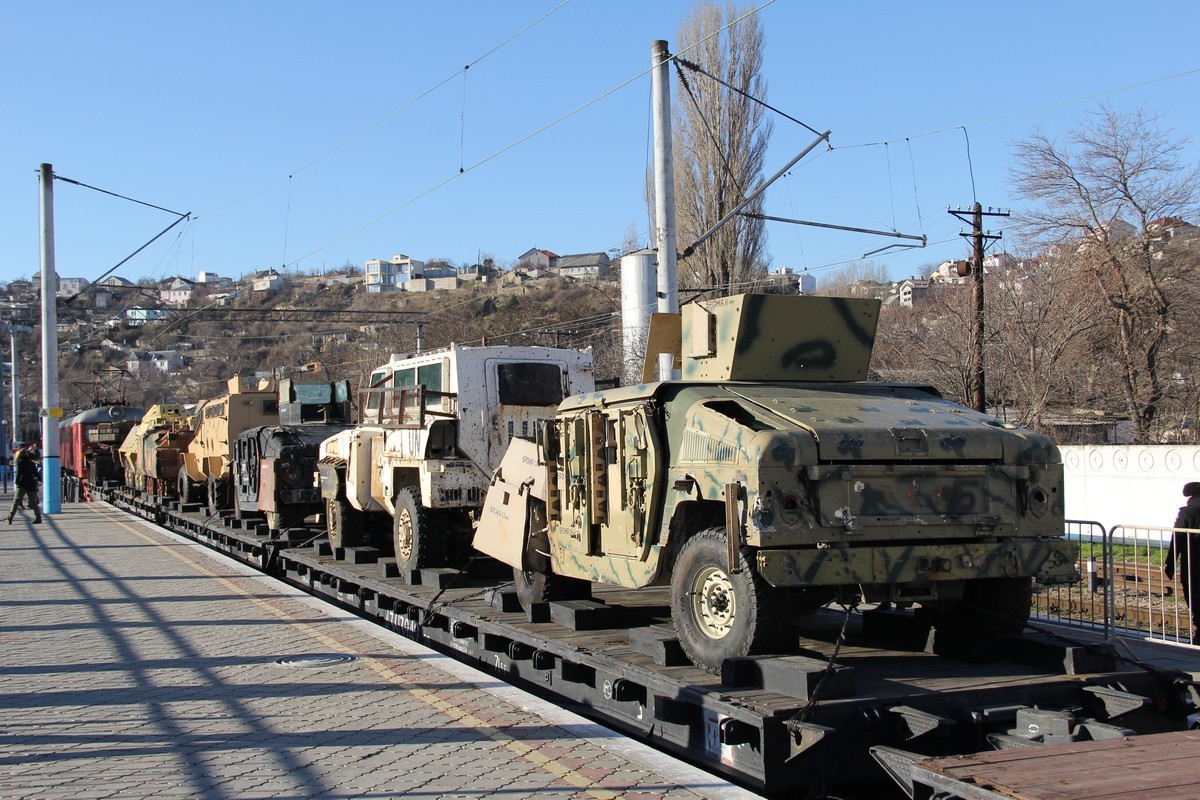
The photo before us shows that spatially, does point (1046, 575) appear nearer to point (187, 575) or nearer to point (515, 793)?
point (515, 793)

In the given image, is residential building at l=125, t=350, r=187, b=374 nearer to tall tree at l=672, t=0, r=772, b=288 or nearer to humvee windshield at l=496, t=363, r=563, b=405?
tall tree at l=672, t=0, r=772, b=288

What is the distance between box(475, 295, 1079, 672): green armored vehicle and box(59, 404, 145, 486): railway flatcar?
1370 inches

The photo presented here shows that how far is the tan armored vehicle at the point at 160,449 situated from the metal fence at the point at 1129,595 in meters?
20.7

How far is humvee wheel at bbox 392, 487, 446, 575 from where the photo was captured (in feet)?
39.4

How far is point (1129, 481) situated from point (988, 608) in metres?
13.1

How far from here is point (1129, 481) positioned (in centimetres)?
1914

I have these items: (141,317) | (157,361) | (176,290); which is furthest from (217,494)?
(157,361)

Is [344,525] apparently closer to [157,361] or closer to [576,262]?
[157,361]

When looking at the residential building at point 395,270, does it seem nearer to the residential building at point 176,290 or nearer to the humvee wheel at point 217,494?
the residential building at point 176,290

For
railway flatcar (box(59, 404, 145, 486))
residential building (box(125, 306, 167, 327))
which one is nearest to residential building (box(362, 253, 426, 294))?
residential building (box(125, 306, 167, 327))

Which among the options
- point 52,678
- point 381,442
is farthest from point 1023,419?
point 52,678

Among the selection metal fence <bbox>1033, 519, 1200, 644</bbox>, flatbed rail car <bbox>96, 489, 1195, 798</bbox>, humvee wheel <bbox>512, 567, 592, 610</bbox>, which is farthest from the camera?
metal fence <bbox>1033, 519, 1200, 644</bbox>

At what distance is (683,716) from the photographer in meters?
6.77

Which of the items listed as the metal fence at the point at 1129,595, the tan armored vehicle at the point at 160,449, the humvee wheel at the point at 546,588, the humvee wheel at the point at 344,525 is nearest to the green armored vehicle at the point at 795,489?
the humvee wheel at the point at 546,588
